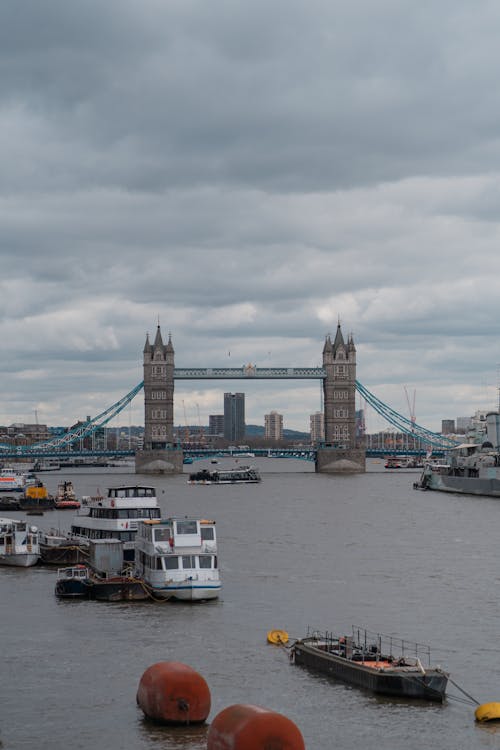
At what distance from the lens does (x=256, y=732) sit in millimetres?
25812

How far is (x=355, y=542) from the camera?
8006cm

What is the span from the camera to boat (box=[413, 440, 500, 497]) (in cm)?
14612

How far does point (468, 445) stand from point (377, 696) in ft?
449

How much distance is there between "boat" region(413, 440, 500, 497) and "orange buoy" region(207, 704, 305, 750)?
Answer: 12023 cm

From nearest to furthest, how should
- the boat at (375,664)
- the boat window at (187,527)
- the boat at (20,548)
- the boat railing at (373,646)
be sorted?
the boat at (375,664)
the boat railing at (373,646)
the boat window at (187,527)
the boat at (20,548)

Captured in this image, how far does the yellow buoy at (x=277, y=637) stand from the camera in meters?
42.8

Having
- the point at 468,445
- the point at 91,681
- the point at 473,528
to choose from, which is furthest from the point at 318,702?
the point at 468,445

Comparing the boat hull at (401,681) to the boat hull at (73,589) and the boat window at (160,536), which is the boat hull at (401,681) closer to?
the boat window at (160,536)

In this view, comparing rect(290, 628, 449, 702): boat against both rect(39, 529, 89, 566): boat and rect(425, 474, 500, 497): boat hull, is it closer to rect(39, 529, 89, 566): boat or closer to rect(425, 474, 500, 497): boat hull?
rect(39, 529, 89, 566): boat

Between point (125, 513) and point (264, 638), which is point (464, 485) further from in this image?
point (264, 638)

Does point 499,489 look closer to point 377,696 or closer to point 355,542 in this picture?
point 355,542

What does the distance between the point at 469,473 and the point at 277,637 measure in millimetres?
115355

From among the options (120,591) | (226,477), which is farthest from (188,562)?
(226,477)

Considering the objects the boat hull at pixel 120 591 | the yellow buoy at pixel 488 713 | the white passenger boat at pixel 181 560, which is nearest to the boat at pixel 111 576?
the boat hull at pixel 120 591
